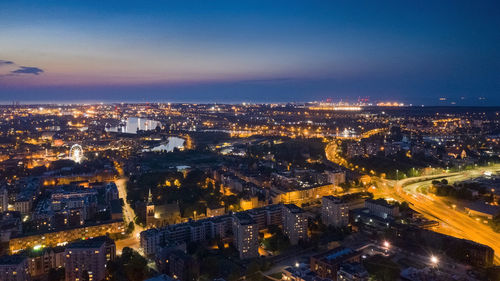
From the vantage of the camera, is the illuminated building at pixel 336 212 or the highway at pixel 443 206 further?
the illuminated building at pixel 336 212

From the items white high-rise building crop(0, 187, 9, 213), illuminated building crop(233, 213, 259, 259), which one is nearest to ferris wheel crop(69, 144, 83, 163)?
white high-rise building crop(0, 187, 9, 213)

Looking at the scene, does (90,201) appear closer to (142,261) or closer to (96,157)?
(142,261)

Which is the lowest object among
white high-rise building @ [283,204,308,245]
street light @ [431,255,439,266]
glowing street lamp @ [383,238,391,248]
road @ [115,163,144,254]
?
road @ [115,163,144,254]

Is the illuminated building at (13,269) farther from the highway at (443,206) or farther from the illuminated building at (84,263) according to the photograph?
the highway at (443,206)

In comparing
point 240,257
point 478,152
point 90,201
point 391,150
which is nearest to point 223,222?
point 240,257

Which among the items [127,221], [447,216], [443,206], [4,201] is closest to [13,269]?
[127,221]

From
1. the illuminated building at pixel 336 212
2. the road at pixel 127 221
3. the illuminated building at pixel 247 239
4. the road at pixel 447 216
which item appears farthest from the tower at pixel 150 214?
the road at pixel 447 216

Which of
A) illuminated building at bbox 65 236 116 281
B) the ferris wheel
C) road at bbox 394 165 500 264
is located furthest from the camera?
the ferris wheel

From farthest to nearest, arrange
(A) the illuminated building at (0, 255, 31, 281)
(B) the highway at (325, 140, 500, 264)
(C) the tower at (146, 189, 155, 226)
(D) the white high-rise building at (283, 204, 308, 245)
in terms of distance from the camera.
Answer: (C) the tower at (146, 189, 155, 226) → (B) the highway at (325, 140, 500, 264) → (D) the white high-rise building at (283, 204, 308, 245) → (A) the illuminated building at (0, 255, 31, 281)

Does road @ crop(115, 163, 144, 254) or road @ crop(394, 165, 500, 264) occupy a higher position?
road @ crop(394, 165, 500, 264)

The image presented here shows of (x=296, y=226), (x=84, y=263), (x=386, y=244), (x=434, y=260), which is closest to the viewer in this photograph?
(x=84, y=263)

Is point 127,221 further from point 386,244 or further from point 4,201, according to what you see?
point 386,244

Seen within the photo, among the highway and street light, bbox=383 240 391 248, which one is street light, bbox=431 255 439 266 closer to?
street light, bbox=383 240 391 248
